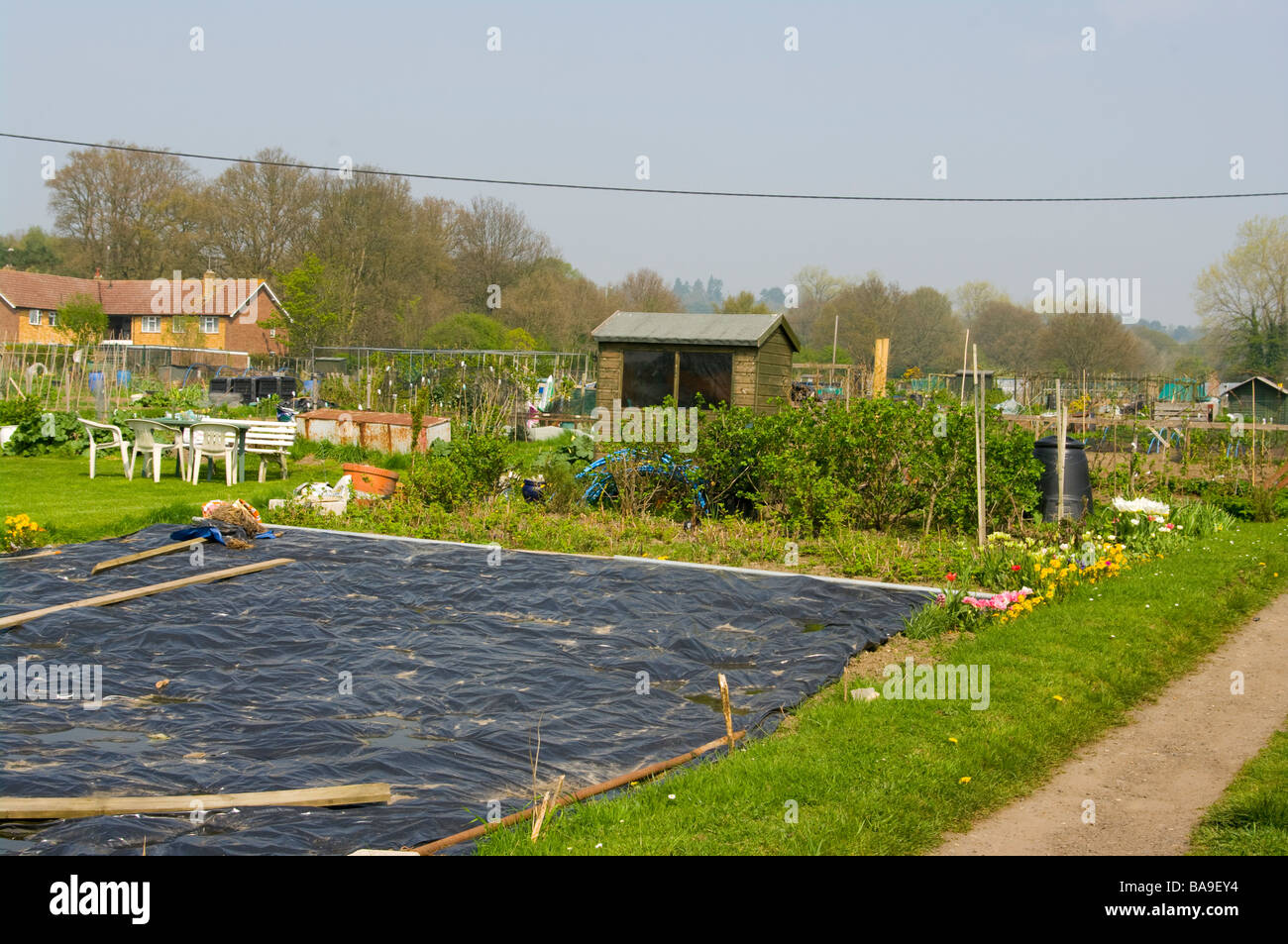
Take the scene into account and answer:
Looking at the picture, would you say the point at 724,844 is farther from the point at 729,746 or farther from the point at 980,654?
the point at 980,654

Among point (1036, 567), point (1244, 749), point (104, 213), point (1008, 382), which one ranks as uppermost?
point (104, 213)

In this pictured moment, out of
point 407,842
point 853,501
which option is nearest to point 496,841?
point 407,842

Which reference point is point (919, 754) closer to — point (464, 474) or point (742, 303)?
point (464, 474)

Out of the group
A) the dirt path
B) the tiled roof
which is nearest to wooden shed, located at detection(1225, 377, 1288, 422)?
the dirt path

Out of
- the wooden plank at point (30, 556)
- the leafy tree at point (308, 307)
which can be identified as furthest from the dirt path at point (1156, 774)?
the leafy tree at point (308, 307)

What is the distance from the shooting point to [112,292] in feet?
182

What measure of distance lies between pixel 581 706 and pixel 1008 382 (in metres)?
41.8

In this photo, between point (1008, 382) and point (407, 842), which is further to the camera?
point (1008, 382)

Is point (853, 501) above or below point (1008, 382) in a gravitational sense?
below

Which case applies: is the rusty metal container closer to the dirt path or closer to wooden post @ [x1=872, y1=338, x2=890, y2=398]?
wooden post @ [x1=872, y1=338, x2=890, y2=398]

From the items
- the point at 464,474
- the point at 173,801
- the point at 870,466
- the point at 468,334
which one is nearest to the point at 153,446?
the point at 464,474

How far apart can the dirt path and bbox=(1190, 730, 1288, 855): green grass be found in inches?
2.7
